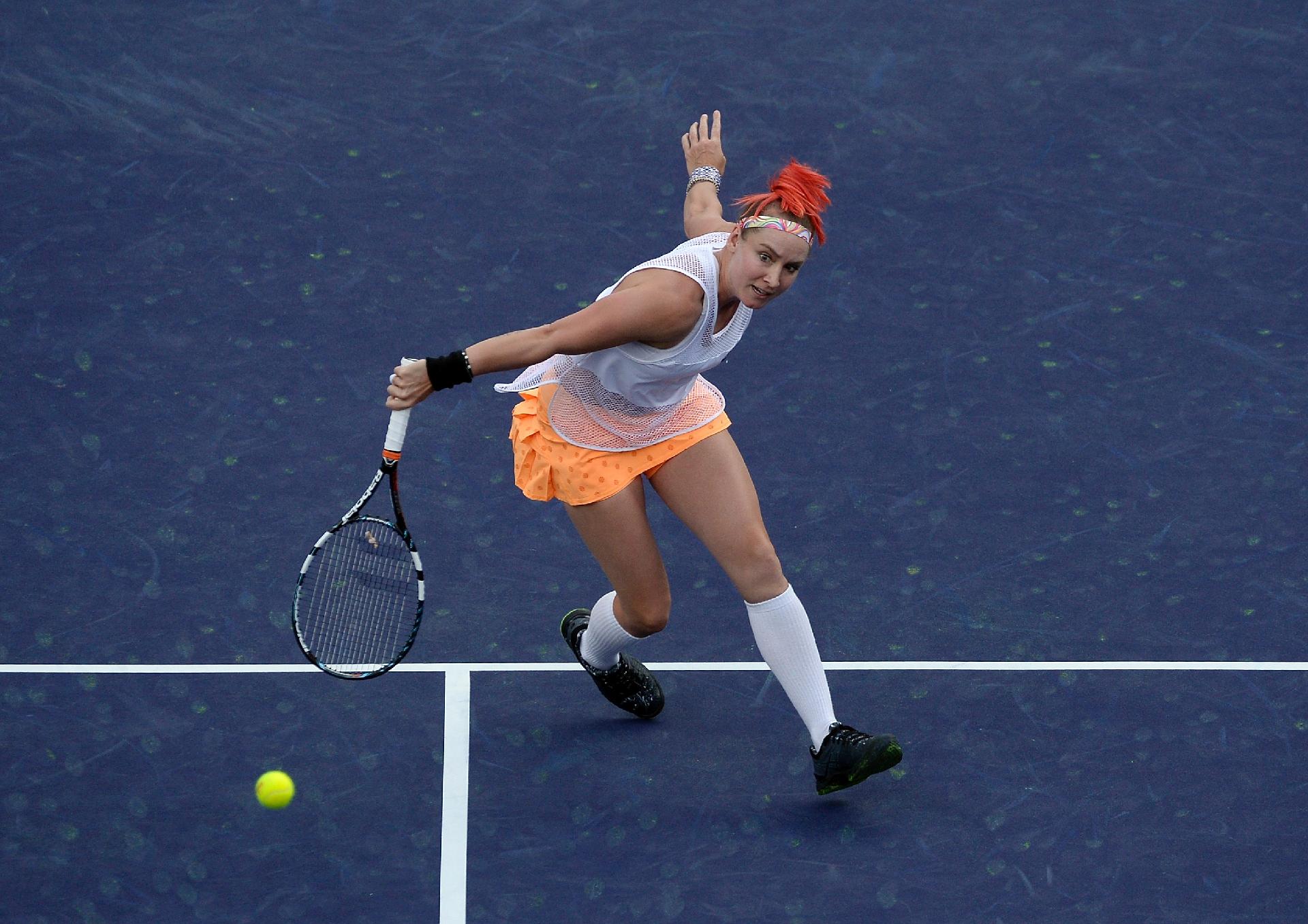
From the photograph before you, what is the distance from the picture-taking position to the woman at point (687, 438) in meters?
4.83

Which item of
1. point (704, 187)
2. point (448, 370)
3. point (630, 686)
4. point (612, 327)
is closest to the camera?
point (448, 370)

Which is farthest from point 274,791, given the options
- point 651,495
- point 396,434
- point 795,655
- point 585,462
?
point 651,495

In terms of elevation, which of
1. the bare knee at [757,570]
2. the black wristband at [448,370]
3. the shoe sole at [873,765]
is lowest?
the shoe sole at [873,765]

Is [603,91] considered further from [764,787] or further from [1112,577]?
[764,787]

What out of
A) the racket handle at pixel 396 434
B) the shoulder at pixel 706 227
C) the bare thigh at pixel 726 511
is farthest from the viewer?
the shoulder at pixel 706 227

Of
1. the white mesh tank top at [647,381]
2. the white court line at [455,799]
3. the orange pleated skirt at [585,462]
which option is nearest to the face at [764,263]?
the white mesh tank top at [647,381]

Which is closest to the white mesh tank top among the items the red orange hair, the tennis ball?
the red orange hair

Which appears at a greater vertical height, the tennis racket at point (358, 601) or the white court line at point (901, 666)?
the tennis racket at point (358, 601)

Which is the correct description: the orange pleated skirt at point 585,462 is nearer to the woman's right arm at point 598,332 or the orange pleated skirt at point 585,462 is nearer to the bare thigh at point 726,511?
the bare thigh at point 726,511

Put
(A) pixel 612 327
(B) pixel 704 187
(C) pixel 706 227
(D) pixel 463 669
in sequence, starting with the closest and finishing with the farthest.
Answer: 1. (A) pixel 612 327
2. (C) pixel 706 227
3. (B) pixel 704 187
4. (D) pixel 463 669

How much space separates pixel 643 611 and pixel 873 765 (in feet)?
2.60

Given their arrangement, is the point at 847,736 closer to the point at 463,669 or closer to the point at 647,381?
the point at 647,381

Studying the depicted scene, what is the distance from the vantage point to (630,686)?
18.4 ft

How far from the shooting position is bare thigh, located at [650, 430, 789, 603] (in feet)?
16.8
